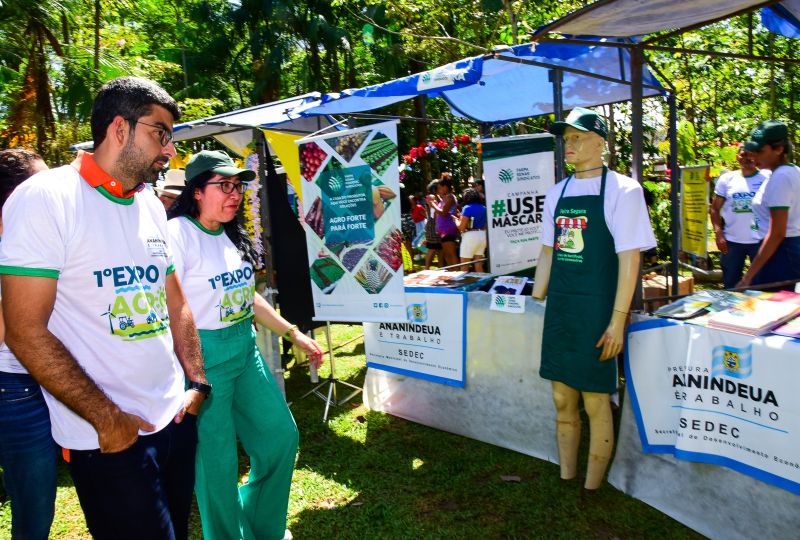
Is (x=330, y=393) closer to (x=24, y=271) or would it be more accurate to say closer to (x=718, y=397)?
(x=718, y=397)

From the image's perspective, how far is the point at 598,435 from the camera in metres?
3.36

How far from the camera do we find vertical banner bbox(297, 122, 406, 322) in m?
4.18

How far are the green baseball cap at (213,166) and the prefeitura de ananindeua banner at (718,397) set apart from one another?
2215 millimetres

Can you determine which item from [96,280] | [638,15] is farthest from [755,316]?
[96,280]

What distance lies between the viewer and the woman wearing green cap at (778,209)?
425cm

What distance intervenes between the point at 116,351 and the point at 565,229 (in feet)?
7.62

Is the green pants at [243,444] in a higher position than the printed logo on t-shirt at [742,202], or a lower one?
lower

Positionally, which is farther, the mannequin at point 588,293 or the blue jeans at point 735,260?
the blue jeans at point 735,260

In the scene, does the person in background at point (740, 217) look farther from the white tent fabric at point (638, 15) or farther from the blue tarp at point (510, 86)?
the white tent fabric at point (638, 15)

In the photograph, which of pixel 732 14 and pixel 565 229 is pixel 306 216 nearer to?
pixel 565 229

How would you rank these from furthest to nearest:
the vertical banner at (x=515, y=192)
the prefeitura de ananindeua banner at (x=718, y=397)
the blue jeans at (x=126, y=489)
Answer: the vertical banner at (x=515, y=192), the prefeitura de ananindeua banner at (x=718, y=397), the blue jeans at (x=126, y=489)

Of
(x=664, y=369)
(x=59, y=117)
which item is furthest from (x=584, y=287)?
(x=59, y=117)

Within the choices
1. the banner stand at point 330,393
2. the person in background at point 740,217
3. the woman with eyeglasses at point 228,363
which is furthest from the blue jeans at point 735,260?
the woman with eyeglasses at point 228,363

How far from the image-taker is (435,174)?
21.9 meters
